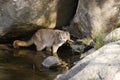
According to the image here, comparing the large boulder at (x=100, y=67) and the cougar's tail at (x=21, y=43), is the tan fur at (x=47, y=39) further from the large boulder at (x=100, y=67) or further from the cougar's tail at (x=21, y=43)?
the large boulder at (x=100, y=67)

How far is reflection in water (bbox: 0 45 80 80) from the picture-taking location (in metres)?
7.80

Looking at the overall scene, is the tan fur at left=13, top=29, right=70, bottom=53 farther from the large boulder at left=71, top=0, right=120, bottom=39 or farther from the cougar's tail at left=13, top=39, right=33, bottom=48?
the large boulder at left=71, top=0, right=120, bottom=39

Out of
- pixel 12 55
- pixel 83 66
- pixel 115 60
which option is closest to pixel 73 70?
pixel 83 66

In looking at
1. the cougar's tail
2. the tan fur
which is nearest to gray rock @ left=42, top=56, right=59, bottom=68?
the tan fur

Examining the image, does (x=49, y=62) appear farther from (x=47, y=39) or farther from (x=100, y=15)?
(x=100, y=15)

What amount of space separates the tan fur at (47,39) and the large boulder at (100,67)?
16.4 feet

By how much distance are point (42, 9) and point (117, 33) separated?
3124mm

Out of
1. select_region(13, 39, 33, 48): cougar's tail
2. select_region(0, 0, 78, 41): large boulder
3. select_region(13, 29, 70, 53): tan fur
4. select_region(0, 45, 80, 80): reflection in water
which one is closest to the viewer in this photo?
select_region(0, 45, 80, 80): reflection in water

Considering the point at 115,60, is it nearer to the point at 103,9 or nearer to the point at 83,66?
the point at 83,66

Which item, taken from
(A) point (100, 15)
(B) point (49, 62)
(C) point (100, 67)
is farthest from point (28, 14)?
(C) point (100, 67)

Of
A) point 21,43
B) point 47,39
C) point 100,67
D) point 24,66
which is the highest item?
point 100,67

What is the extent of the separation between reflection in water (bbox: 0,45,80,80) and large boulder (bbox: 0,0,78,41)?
2.44 ft

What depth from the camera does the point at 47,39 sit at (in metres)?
10.8

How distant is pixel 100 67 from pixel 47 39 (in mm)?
6136
